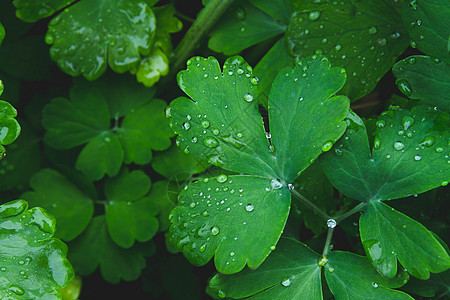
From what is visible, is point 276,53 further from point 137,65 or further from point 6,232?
point 6,232

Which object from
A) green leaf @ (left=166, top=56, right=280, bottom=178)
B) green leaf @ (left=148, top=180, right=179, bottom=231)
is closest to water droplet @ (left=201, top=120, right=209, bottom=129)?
green leaf @ (left=166, top=56, right=280, bottom=178)

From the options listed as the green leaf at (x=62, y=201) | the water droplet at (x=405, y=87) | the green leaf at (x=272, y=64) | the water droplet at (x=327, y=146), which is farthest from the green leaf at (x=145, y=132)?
the water droplet at (x=405, y=87)

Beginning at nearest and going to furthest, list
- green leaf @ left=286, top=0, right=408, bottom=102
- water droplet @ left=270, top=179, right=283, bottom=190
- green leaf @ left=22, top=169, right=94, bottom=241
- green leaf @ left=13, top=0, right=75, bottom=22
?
water droplet @ left=270, top=179, right=283, bottom=190 → green leaf @ left=286, top=0, right=408, bottom=102 → green leaf @ left=13, top=0, right=75, bottom=22 → green leaf @ left=22, top=169, right=94, bottom=241

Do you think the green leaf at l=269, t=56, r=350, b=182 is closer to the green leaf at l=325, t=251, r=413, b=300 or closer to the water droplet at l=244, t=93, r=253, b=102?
the water droplet at l=244, t=93, r=253, b=102

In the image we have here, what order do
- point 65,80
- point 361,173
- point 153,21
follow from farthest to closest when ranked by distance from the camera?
1. point 65,80
2. point 153,21
3. point 361,173

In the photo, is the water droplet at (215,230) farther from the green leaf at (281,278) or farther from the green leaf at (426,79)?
the green leaf at (426,79)

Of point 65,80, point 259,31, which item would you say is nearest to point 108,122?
point 65,80
